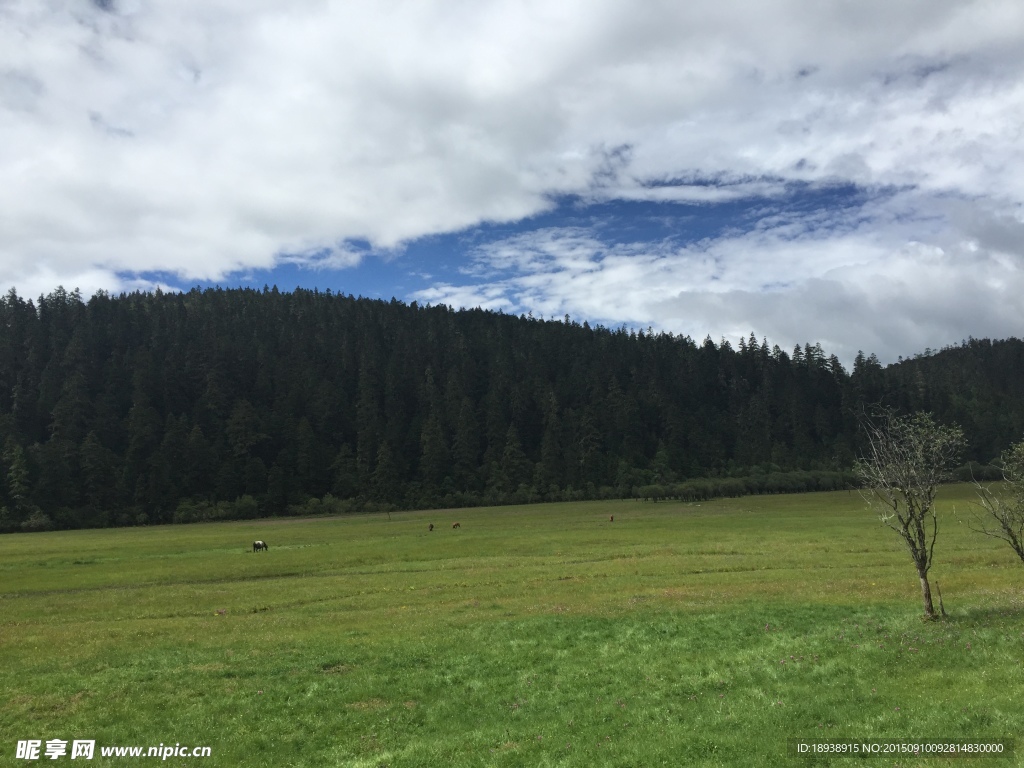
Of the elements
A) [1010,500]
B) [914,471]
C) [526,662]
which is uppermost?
[914,471]

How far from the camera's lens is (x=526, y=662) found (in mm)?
22969

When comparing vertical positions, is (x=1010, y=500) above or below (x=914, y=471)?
below

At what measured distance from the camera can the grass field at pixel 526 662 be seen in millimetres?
15633

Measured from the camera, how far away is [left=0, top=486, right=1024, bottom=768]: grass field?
15.6m

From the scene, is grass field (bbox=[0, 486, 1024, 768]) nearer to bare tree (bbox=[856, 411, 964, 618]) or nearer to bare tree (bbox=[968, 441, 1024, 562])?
bare tree (bbox=[856, 411, 964, 618])

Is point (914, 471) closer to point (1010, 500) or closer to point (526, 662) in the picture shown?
point (1010, 500)

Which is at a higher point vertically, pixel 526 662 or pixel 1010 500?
pixel 1010 500

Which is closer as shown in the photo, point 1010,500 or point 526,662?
point 526,662

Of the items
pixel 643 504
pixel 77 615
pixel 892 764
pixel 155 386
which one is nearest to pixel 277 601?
pixel 77 615

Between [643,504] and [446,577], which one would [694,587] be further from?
[643,504]

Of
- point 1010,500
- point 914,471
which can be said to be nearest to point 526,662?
point 914,471

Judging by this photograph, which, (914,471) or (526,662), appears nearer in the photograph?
(526,662)

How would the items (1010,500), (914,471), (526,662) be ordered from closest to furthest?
(526,662) → (914,471) → (1010,500)

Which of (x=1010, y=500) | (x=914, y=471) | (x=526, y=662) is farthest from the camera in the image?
(x=1010, y=500)
